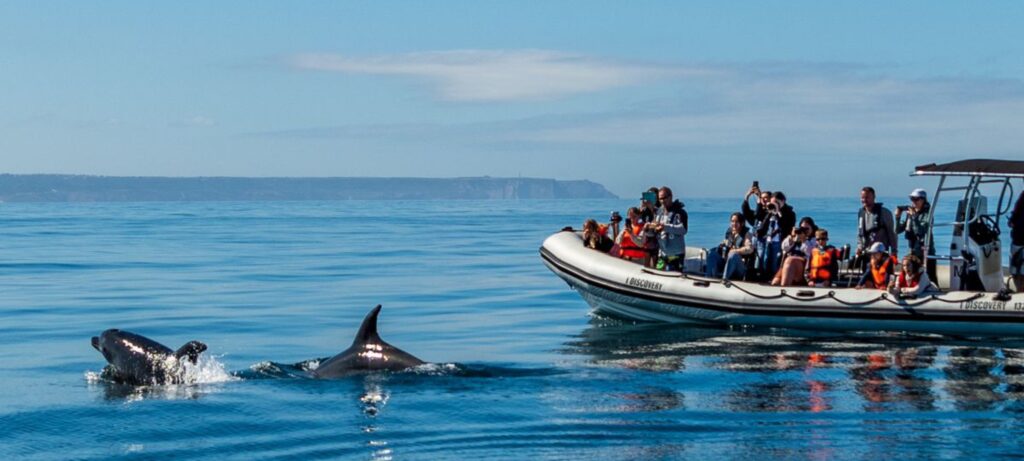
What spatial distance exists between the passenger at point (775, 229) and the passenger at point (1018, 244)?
2958 millimetres

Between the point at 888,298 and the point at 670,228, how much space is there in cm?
338

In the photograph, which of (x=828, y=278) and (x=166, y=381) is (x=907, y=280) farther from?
(x=166, y=381)

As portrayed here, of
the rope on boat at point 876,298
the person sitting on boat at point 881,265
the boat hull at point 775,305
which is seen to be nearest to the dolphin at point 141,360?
the boat hull at point 775,305

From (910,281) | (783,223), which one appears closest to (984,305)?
→ (910,281)

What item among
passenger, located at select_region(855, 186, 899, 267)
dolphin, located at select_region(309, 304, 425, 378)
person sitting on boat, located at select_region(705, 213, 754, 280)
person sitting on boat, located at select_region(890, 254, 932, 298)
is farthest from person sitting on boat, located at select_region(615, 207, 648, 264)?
dolphin, located at select_region(309, 304, 425, 378)

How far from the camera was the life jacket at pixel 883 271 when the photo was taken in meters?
18.4

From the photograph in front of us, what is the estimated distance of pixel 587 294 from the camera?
21.4 meters

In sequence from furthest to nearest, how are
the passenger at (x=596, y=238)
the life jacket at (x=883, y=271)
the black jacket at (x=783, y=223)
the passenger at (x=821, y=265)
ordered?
the passenger at (x=596, y=238)
the black jacket at (x=783, y=223)
the passenger at (x=821, y=265)
the life jacket at (x=883, y=271)

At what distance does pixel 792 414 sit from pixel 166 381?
22.0ft

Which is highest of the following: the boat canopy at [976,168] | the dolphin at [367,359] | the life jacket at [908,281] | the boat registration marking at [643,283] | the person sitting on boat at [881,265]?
the boat canopy at [976,168]

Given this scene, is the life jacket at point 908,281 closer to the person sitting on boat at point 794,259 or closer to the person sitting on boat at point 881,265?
the person sitting on boat at point 881,265

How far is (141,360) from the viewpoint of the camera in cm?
1445

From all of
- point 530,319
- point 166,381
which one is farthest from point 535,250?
point 166,381

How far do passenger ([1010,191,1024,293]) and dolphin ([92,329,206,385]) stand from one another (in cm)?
1082
